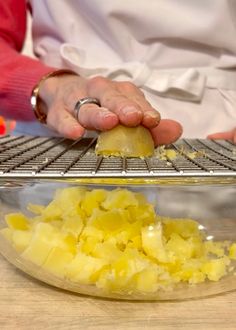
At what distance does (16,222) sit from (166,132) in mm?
193

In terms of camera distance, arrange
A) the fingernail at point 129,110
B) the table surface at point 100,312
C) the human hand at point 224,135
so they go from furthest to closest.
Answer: the human hand at point 224,135 < the fingernail at point 129,110 < the table surface at point 100,312

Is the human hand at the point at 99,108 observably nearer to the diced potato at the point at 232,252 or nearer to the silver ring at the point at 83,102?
the silver ring at the point at 83,102

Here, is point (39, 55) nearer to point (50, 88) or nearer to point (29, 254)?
point (50, 88)

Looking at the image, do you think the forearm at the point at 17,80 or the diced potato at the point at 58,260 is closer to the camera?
the diced potato at the point at 58,260

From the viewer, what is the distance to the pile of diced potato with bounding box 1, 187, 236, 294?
1.42 feet

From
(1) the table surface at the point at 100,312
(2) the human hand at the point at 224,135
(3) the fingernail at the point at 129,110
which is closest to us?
(1) the table surface at the point at 100,312

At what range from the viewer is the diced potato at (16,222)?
476 millimetres

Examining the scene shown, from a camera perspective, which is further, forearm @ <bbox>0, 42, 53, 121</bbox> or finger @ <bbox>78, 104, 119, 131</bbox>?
forearm @ <bbox>0, 42, 53, 121</bbox>

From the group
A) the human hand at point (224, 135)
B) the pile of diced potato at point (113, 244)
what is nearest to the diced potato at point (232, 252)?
the pile of diced potato at point (113, 244)

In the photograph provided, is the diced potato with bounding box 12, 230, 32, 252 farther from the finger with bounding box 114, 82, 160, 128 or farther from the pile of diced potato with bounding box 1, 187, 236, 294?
the finger with bounding box 114, 82, 160, 128

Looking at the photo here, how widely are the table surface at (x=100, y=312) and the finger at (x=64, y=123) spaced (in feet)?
0.63

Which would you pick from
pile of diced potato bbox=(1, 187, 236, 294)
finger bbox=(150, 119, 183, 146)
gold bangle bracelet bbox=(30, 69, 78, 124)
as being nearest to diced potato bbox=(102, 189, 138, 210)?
pile of diced potato bbox=(1, 187, 236, 294)

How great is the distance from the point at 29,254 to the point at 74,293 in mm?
50

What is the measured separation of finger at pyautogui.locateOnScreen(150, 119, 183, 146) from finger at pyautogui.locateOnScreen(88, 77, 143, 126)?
0.16ft
